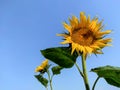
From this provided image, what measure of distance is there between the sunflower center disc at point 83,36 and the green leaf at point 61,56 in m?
0.32

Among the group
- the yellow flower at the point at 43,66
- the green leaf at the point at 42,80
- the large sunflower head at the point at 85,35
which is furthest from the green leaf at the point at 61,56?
the yellow flower at the point at 43,66

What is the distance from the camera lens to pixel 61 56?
3631mm

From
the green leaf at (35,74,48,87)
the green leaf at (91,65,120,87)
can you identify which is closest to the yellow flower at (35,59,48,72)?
the green leaf at (35,74,48,87)

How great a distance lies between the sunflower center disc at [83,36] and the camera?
3977 mm

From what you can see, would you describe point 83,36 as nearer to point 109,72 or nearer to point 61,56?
point 61,56

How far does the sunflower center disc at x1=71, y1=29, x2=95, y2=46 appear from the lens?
3977 millimetres

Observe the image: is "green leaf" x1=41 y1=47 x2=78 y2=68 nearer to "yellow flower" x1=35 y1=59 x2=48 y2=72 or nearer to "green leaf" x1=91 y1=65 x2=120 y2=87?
"green leaf" x1=91 y1=65 x2=120 y2=87

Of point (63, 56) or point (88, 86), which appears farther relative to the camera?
point (63, 56)

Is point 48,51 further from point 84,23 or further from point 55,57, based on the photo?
point 84,23

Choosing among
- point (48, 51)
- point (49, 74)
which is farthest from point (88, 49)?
point (49, 74)

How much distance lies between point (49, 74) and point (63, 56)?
497 centimetres

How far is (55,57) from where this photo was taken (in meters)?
3.61

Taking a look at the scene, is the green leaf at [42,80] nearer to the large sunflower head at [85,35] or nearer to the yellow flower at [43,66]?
the yellow flower at [43,66]

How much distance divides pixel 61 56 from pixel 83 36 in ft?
1.74
